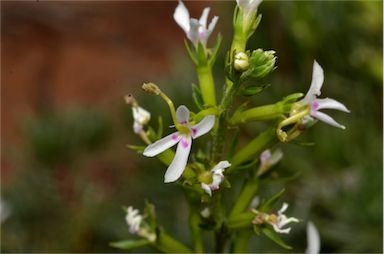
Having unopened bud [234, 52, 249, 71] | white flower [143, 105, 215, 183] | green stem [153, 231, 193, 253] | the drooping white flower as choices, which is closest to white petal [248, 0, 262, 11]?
unopened bud [234, 52, 249, 71]

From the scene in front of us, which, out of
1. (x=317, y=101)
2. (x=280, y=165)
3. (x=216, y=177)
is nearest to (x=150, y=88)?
(x=216, y=177)

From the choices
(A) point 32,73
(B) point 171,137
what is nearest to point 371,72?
(B) point 171,137

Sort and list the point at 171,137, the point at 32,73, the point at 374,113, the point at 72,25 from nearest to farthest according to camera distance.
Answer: the point at 171,137 < the point at 374,113 < the point at 32,73 < the point at 72,25

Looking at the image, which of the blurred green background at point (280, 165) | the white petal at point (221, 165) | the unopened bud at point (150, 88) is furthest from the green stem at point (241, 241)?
the blurred green background at point (280, 165)

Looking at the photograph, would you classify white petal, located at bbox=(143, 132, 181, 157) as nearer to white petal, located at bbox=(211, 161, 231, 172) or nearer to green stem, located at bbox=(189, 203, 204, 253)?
white petal, located at bbox=(211, 161, 231, 172)

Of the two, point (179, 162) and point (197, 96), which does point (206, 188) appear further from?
point (197, 96)

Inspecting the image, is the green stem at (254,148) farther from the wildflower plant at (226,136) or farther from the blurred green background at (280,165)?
the blurred green background at (280,165)

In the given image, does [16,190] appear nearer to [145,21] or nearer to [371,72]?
[371,72]
